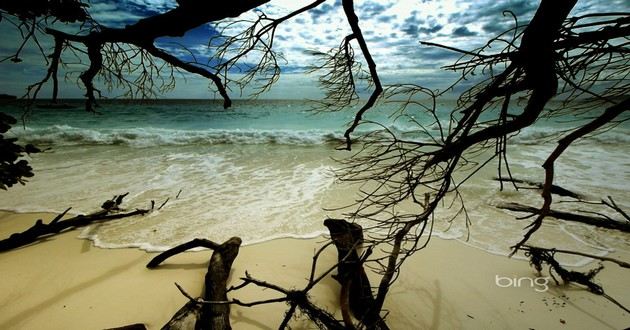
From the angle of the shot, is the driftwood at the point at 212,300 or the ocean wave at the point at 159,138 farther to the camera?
the ocean wave at the point at 159,138

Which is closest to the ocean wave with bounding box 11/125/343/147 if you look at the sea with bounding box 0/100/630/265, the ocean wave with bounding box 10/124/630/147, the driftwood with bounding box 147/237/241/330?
the ocean wave with bounding box 10/124/630/147

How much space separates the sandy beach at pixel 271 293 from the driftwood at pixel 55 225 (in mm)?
136

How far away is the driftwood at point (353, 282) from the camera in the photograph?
1.98 metres

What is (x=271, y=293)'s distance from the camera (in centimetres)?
336

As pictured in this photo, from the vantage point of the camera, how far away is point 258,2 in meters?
1.79

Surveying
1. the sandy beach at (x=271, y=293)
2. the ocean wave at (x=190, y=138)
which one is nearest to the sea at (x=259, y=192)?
the sandy beach at (x=271, y=293)

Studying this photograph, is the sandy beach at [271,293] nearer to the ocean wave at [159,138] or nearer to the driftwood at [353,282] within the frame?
the driftwood at [353,282]

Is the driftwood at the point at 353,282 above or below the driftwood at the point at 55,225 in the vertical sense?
above

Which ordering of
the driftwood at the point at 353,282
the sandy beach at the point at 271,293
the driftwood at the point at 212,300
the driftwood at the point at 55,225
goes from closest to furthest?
the driftwood at the point at 353,282 < the driftwood at the point at 212,300 < the sandy beach at the point at 271,293 < the driftwood at the point at 55,225

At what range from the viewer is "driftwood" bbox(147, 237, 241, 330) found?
2352 millimetres

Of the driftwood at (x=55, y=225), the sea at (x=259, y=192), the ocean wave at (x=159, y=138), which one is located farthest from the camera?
the ocean wave at (x=159, y=138)

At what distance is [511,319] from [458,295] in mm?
532

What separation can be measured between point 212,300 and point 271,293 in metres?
0.82

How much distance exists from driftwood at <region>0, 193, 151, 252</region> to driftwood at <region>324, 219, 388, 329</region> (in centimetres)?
402
